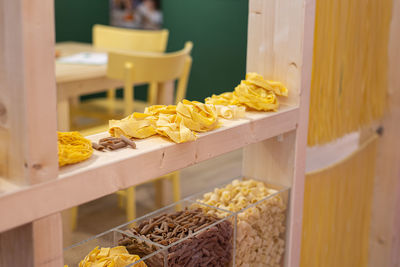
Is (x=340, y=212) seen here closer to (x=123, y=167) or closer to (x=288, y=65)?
(x=288, y=65)

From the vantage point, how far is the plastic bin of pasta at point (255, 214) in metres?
1.31

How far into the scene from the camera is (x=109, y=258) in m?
1.07

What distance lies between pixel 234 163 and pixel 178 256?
109 inches

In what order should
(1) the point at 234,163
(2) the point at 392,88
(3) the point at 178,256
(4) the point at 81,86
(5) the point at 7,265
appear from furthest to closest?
(1) the point at 234,163 < (4) the point at 81,86 < (2) the point at 392,88 < (3) the point at 178,256 < (5) the point at 7,265

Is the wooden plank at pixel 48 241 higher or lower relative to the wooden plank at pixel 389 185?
higher

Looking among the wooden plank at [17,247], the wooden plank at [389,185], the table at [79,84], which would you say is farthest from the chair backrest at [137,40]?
the wooden plank at [17,247]

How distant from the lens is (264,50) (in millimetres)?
1396

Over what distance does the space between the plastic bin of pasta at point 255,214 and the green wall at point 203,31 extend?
308 centimetres

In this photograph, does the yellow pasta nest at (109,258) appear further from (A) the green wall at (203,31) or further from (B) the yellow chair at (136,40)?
(A) the green wall at (203,31)

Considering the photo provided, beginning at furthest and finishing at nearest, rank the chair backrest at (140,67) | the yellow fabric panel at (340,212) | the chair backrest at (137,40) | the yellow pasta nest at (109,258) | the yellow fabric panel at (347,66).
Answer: the chair backrest at (137,40) < the chair backrest at (140,67) < the yellow fabric panel at (340,212) < the yellow fabric panel at (347,66) < the yellow pasta nest at (109,258)

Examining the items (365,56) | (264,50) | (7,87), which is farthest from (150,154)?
(365,56)

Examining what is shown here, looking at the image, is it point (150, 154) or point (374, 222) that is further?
point (374, 222)

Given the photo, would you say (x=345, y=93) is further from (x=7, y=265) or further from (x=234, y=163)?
(x=234, y=163)

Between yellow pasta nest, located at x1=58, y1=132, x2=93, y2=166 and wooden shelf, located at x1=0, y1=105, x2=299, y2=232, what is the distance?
0.4 inches
